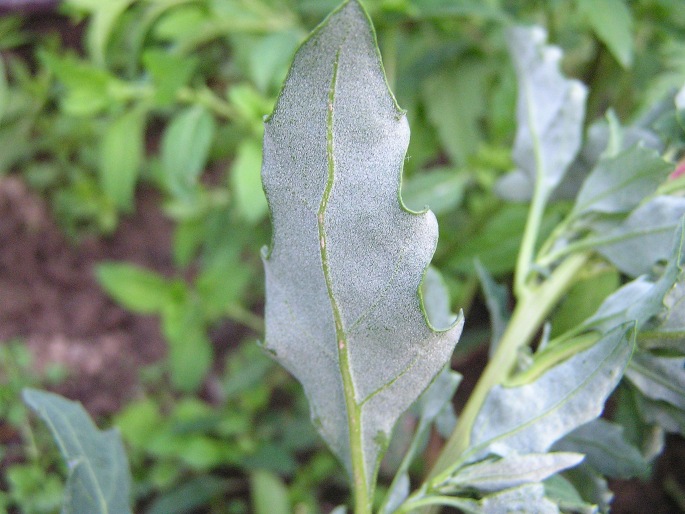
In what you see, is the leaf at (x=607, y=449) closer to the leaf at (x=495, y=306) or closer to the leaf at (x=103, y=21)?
the leaf at (x=495, y=306)

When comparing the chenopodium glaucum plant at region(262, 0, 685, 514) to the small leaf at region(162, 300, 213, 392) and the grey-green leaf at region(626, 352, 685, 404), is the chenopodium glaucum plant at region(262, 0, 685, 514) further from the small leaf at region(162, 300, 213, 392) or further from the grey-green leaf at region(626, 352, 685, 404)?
the small leaf at region(162, 300, 213, 392)

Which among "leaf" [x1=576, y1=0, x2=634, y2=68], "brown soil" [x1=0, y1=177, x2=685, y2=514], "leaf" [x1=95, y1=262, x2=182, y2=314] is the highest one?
"leaf" [x1=576, y1=0, x2=634, y2=68]

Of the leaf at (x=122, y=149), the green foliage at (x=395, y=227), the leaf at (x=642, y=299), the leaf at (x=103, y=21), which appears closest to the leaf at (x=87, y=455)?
the green foliage at (x=395, y=227)

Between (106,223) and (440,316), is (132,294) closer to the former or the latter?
(106,223)

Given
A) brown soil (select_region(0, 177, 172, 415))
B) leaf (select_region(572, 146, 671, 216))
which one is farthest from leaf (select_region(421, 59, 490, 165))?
brown soil (select_region(0, 177, 172, 415))

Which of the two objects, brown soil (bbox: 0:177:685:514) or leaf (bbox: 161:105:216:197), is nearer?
leaf (bbox: 161:105:216:197)

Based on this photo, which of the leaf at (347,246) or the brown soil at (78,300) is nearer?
the leaf at (347,246)
